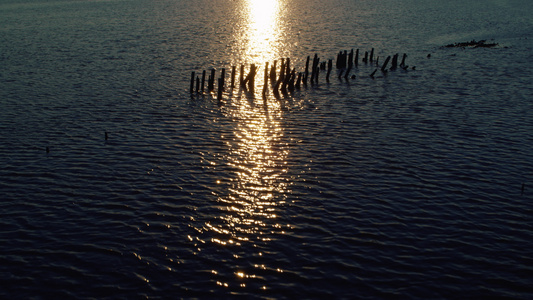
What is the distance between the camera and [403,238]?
1895 centimetres

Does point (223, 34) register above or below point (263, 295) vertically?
above

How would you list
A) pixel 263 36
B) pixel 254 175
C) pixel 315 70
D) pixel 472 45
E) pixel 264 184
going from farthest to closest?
pixel 263 36
pixel 472 45
pixel 315 70
pixel 254 175
pixel 264 184

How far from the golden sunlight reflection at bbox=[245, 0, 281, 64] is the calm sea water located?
9831 mm

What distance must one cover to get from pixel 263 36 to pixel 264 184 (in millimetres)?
63437

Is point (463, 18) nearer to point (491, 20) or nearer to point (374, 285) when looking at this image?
point (491, 20)

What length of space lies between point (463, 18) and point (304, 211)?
9921 centimetres

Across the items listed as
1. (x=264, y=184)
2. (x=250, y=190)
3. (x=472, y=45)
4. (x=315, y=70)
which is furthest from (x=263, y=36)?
(x=250, y=190)

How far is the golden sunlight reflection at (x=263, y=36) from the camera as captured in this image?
63.8 m

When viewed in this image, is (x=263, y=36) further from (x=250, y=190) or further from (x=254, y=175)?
(x=250, y=190)

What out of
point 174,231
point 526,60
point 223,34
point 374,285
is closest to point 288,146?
point 174,231

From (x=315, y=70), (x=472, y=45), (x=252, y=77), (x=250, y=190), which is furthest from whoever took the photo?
(x=472, y=45)

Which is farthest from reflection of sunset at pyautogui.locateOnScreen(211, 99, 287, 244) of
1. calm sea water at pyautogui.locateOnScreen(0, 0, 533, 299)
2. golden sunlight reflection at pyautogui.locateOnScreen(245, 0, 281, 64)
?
golden sunlight reflection at pyautogui.locateOnScreen(245, 0, 281, 64)

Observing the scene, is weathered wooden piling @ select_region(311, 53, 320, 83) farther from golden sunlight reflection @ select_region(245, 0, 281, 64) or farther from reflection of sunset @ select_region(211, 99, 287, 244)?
golden sunlight reflection @ select_region(245, 0, 281, 64)

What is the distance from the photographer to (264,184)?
2414 centimetres
